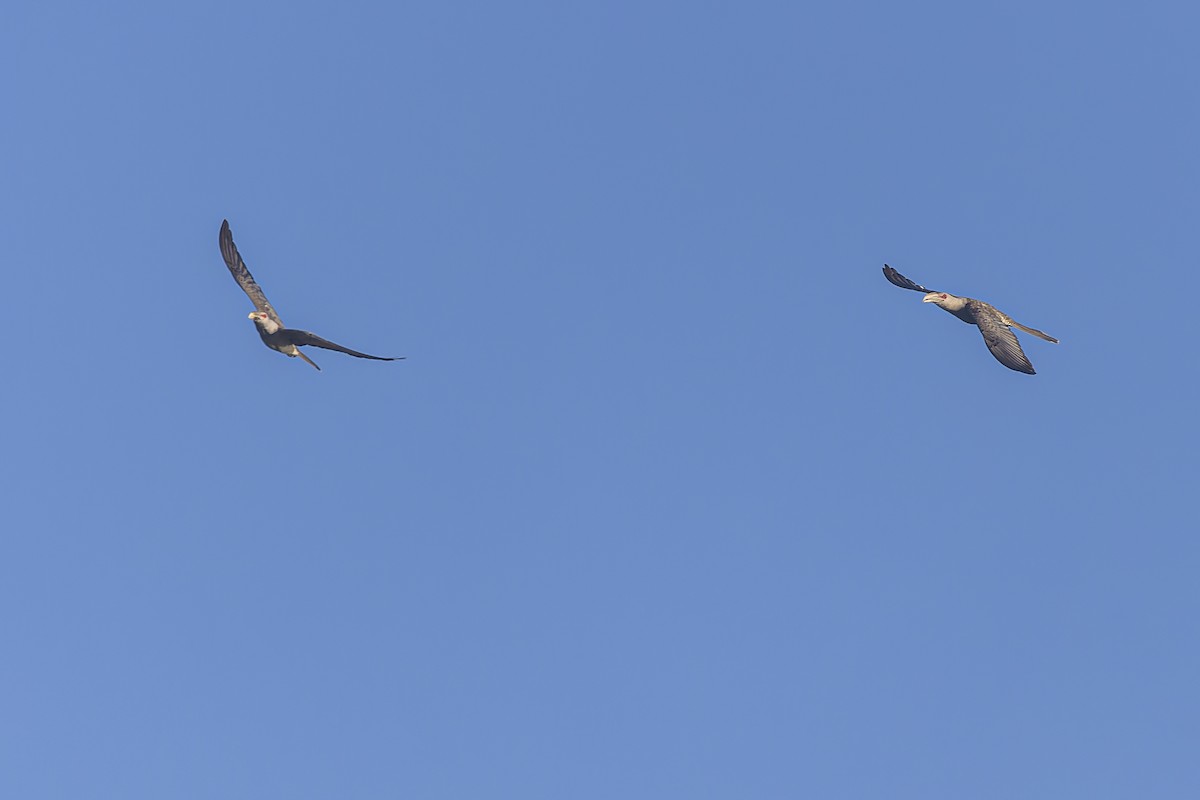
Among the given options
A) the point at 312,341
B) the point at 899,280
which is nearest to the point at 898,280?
the point at 899,280

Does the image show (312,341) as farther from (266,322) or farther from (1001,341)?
(1001,341)

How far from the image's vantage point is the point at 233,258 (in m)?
57.4

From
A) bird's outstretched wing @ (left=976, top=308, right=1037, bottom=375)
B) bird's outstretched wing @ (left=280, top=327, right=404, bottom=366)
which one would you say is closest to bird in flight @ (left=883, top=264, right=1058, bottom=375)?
bird's outstretched wing @ (left=976, top=308, right=1037, bottom=375)

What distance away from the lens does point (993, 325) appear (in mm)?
58406

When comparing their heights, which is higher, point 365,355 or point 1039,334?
point 1039,334

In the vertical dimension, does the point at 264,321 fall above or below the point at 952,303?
below

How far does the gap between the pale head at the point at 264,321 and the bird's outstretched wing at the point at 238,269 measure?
1.66m

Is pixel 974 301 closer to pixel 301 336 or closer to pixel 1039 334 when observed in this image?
pixel 1039 334

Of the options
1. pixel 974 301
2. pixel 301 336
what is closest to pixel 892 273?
pixel 974 301

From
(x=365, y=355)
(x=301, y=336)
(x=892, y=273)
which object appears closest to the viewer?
(x=365, y=355)

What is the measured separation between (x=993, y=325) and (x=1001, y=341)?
1424mm

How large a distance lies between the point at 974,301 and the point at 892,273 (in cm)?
584

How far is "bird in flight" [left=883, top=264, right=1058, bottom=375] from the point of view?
56.0 m

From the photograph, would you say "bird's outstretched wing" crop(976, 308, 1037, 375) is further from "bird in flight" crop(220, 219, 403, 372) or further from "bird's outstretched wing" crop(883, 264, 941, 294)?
"bird in flight" crop(220, 219, 403, 372)
